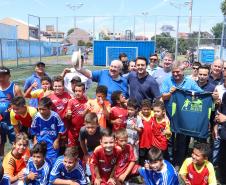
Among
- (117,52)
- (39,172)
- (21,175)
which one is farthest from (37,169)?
(117,52)

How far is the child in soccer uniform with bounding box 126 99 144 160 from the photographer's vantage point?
5.84 m

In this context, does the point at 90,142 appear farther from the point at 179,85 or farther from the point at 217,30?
the point at 217,30

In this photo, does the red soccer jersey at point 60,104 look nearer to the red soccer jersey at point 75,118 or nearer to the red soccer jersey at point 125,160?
the red soccer jersey at point 75,118

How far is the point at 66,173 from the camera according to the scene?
16.1 feet

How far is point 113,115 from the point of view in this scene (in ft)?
19.4

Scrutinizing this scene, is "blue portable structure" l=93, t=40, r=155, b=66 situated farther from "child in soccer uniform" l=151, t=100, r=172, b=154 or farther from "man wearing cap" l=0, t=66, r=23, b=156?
"man wearing cap" l=0, t=66, r=23, b=156

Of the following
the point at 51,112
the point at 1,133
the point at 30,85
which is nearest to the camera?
the point at 51,112

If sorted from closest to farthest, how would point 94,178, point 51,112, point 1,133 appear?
1. point 94,178
2. point 51,112
3. point 1,133

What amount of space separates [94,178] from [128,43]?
26.7 metres

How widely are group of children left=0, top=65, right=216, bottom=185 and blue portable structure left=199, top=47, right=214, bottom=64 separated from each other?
25.5 meters

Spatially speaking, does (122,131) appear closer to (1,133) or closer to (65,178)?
(65,178)

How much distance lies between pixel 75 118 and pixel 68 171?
1.15 metres

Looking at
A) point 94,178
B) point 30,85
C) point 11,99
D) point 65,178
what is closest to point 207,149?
point 94,178

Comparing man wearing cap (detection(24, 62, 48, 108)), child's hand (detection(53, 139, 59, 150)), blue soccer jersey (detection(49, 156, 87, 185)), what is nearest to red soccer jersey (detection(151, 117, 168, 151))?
blue soccer jersey (detection(49, 156, 87, 185))
